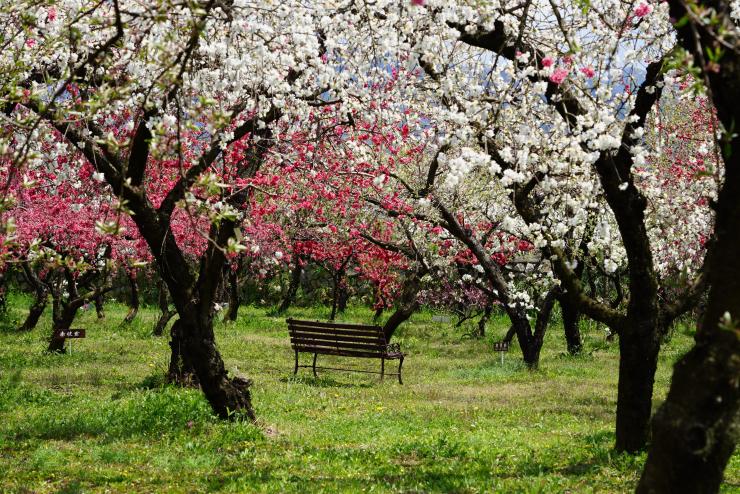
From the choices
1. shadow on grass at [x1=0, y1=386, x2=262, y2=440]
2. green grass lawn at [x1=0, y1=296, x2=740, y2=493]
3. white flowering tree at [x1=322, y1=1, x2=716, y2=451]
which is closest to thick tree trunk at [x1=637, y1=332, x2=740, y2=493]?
white flowering tree at [x1=322, y1=1, x2=716, y2=451]

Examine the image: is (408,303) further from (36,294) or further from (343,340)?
(36,294)

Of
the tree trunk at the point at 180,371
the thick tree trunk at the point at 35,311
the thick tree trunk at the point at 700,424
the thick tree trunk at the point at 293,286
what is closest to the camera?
the thick tree trunk at the point at 700,424

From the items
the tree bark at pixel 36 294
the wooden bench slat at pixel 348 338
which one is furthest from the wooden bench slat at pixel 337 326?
the tree bark at pixel 36 294

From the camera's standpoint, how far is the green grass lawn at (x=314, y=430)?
285 inches

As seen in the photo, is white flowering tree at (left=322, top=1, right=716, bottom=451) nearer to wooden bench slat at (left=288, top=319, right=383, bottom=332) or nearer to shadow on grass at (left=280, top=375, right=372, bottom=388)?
shadow on grass at (left=280, top=375, right=372, bottom=388)

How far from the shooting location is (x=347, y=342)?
52.6 ft

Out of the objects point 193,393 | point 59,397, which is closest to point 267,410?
point 193,393

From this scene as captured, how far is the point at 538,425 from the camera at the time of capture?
10781mm

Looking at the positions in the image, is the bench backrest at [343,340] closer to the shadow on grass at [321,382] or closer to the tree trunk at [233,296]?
the shadow on grass at [321,382]

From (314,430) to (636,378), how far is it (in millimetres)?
4067

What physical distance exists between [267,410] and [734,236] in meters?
8.19

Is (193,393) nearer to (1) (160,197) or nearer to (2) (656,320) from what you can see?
(2) (656,320)

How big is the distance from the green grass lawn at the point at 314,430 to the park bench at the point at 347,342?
22.6 inches

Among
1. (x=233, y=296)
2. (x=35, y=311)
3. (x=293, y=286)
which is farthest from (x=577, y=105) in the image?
(x=293, y=286)
